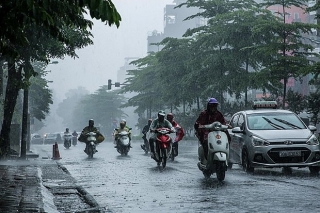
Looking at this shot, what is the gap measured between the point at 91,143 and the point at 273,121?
14807 mm

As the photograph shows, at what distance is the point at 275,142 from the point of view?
17.5 metres

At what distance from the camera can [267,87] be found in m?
41.7

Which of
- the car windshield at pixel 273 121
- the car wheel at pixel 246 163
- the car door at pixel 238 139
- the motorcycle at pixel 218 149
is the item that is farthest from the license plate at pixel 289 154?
the motorcycle at pixel 218 149

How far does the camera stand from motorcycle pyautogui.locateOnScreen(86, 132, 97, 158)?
1259 inches

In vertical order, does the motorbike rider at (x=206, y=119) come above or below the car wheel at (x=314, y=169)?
above

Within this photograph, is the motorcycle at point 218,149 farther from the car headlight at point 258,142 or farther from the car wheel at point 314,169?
the car wheel at point 314,169

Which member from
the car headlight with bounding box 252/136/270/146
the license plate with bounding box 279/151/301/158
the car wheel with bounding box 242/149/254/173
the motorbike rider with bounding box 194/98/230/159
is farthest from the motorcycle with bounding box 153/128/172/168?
the motorbike rider with bounding box 194/98/230/159

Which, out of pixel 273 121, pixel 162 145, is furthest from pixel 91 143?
pixel 273 121

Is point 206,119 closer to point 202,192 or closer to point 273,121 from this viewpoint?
point 273,121

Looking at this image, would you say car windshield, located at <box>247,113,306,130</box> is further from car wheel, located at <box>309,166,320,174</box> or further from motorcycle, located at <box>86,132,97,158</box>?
motorcycle, located at <box>86,132,97,158</box>

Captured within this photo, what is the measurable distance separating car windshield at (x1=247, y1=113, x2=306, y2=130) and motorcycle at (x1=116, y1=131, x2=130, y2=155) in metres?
14.9

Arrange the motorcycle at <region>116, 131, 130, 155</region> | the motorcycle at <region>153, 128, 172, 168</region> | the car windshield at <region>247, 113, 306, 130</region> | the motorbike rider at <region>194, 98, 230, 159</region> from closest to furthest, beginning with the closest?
the motorbike rider at <region>194, 98, 230, 159</region> → the car windshield at <region>247, 113, 306, 130</region> → the motorcycle at <region>153, 128, 172, 168</region> → the motorcycle at <region>116, 131, 130, 155</region>

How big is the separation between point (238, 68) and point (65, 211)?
35.2 m

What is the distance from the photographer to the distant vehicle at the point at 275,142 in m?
17.4
